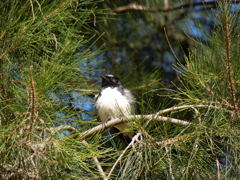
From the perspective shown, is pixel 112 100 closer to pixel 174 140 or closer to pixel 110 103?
pixel 110 103

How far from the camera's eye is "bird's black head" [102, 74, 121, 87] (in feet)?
10.9

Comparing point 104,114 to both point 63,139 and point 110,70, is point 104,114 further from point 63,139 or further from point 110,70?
point 63,139

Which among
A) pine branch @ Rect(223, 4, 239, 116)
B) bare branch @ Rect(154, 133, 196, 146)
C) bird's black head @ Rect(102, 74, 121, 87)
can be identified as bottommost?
bird's black head @ Rect(102, 74, 121, 87)

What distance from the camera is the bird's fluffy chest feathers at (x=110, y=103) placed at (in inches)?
122

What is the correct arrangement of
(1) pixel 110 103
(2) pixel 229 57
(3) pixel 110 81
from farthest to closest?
(3) pixel 110 81 < (1) pixel 110 103 < (2) pixel 229 57

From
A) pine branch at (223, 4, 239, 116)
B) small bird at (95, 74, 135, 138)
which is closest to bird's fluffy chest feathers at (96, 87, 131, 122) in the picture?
small bird at (95, 74, 135, 138)

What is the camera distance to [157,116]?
6.96 feet

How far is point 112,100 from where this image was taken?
3.14m

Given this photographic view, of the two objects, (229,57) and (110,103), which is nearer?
(229,57)

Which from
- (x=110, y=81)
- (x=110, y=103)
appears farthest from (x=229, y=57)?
(x=110, y=81)

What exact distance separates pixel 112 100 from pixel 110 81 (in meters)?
0.23

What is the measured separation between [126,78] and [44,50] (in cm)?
114

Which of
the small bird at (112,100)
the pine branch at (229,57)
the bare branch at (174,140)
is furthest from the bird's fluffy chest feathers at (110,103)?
the pine branch at (229,57)

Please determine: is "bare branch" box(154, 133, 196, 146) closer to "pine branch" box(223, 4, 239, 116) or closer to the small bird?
"pine branch" box(223, 4, 239, 116)
